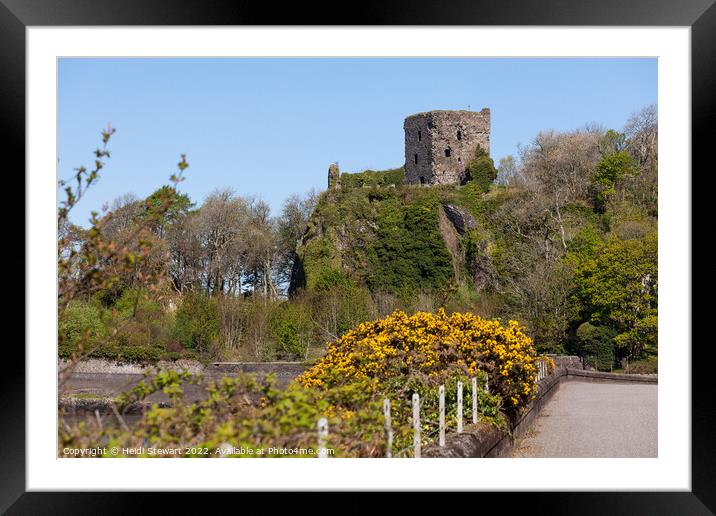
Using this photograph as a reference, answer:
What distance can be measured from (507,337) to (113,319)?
5.74 m

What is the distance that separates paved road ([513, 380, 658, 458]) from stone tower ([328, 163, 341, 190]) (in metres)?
27.1

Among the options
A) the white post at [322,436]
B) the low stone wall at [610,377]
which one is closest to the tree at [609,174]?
the low stone wall at [610,377]

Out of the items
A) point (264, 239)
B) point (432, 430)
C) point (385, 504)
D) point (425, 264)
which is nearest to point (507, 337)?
point (432, 430)

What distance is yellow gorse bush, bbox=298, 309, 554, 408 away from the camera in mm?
A: 9867

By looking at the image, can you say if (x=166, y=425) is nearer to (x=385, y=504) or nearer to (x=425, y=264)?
(x=385, y=504)

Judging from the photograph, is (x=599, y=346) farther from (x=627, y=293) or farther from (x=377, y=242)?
(x=377, y=242)

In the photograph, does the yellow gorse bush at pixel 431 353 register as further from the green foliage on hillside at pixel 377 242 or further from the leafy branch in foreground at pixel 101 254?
the green foliage on hillside at pixel 377 242

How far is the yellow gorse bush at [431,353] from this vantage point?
9.87 metres

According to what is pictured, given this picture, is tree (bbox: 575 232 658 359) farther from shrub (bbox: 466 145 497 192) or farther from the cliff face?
shrub (bbox: 466 145 497 192)

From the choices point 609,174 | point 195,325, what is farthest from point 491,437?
point 609,174

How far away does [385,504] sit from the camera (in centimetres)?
575

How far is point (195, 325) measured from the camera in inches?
1003
